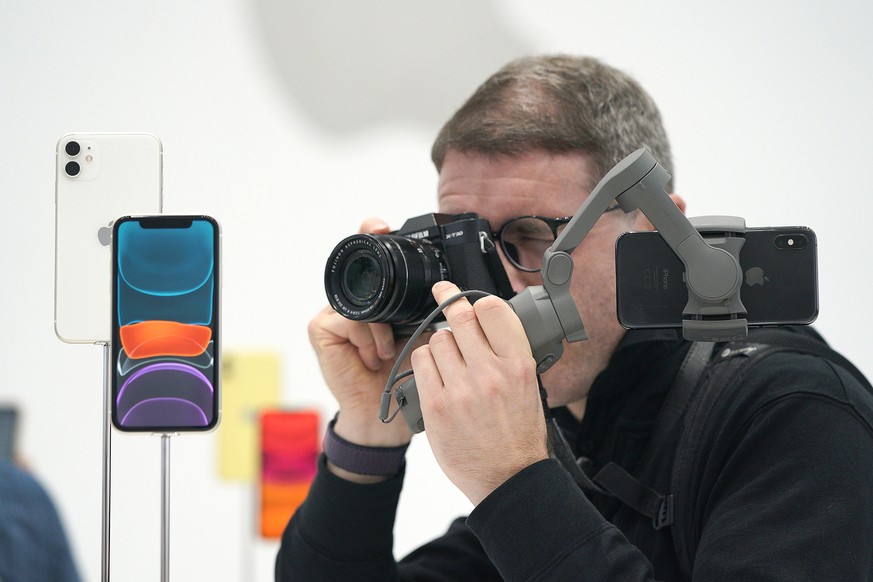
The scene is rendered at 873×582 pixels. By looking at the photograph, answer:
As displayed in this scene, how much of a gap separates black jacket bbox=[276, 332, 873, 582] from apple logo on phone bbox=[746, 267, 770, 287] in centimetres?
12

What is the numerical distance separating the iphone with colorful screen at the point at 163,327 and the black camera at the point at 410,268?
0.66ft

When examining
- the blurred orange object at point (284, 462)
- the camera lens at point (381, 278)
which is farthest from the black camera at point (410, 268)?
the blurred orange object at point (284, 462)

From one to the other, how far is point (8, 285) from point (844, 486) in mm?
1890

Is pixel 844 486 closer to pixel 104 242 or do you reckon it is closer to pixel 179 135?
pixel 104 242

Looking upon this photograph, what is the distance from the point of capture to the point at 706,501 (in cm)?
77

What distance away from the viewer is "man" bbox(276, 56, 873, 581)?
A: 2.13 ft

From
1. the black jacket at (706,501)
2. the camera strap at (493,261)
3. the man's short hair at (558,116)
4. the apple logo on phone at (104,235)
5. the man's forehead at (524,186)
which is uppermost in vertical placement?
the man's short hair at (558,116)

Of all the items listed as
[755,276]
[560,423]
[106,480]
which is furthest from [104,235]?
[560,423]

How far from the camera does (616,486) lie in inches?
33.7

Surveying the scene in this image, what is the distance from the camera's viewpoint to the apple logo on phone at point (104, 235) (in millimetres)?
638

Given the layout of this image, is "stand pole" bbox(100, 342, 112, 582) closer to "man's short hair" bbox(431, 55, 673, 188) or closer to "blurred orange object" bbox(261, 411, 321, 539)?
"man's short hair" bbox(431, 55, 673, 188)

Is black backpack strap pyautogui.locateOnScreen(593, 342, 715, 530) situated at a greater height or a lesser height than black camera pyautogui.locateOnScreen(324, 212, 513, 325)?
lesser

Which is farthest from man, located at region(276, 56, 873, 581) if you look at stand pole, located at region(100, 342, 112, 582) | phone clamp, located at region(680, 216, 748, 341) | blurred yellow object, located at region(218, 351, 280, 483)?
blurred yellow object, located at region(218, 351, 280, 483)

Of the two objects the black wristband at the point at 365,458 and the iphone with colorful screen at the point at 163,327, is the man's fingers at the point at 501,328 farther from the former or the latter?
the black wristband at the point at 365,458
